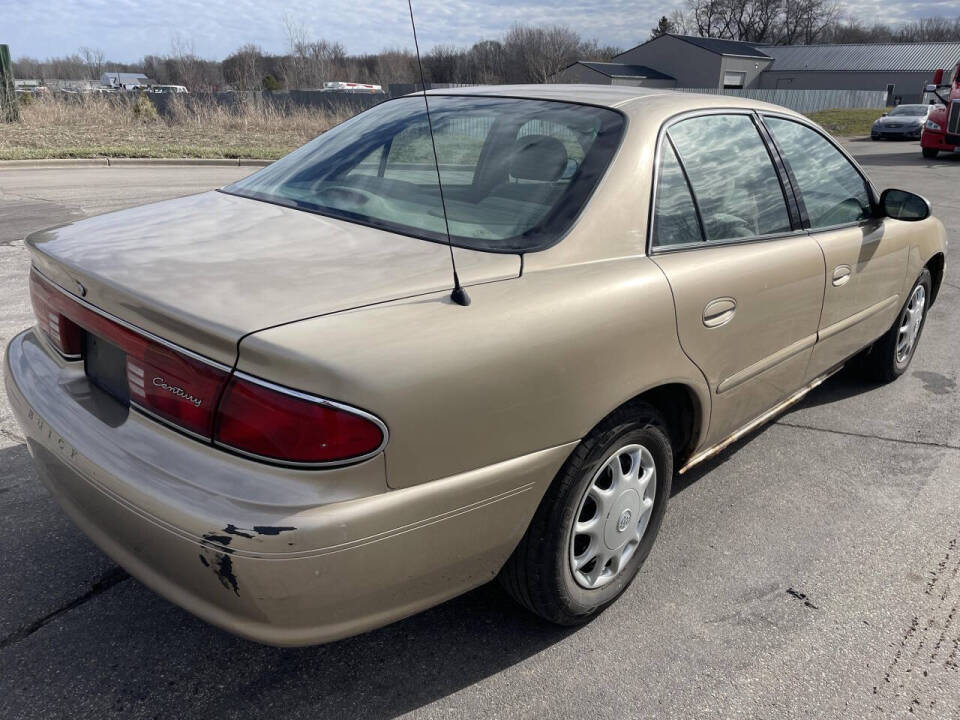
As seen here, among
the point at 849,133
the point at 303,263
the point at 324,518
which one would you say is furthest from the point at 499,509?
the point at 849,133

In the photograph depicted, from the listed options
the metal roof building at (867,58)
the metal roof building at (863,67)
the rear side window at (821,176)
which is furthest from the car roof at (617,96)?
the metal roof building at (867,58)

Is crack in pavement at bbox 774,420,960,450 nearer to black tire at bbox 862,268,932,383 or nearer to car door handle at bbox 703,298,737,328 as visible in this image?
black tire at bbox 862,268,932,383

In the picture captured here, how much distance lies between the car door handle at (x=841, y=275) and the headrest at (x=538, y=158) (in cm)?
150

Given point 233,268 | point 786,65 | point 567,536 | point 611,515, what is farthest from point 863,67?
point 233,268

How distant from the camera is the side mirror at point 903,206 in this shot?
3705 millimetres

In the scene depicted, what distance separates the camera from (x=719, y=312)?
258 centimetres

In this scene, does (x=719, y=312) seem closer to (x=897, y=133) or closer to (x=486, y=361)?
(x=486, y=361)

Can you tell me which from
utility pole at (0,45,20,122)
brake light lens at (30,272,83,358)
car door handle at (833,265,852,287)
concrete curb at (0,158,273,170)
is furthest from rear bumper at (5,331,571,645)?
utility pole at (0,45,20,122)

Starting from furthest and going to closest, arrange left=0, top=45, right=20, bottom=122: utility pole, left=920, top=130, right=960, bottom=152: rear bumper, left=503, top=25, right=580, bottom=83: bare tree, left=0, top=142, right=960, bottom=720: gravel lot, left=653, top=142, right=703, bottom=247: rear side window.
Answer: left=503, top=25, right=580, bottom=83: bare tree
left=920, top=130, right=960, bottom=152: rear bumper
left=0, top=45, right=20, bottom=122: utility pole
left=653, top=142, right=703, bottom=247: rear side window
left=0, top=142, right=960, bottom=720: gravel lot

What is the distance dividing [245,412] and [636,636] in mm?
1457

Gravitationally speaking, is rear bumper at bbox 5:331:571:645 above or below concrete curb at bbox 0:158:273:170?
above

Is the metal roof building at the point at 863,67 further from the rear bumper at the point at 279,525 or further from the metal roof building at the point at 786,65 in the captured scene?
the rear bumper at the point at 279,525

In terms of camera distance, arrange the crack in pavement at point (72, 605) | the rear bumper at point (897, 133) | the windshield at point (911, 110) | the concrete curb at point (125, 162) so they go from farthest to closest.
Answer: the windshield at point (911, 110) → the rear bumper at point (897, 133) → the concrete curb at point (125, 162) → the crack in pavement at point (72, 605)

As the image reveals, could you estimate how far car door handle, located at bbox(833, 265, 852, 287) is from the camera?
3317 millimetres
